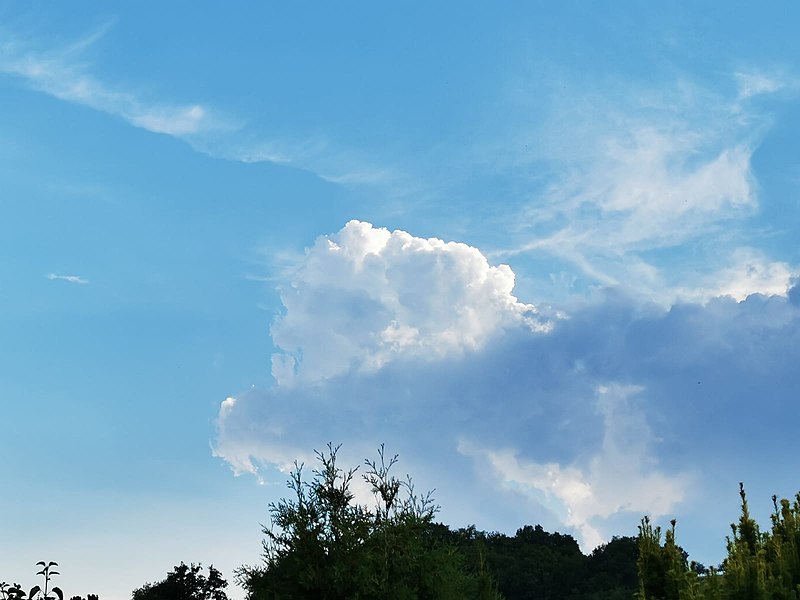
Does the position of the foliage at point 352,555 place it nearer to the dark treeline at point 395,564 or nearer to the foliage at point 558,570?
the dark treeline at point 395,564

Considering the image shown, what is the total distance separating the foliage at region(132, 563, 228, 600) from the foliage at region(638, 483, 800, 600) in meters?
32.1

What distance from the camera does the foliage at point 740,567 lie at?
2159 centimetres

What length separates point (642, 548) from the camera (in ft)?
86.2

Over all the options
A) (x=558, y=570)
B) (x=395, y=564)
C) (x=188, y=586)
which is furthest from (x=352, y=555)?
(x=558, y=570)

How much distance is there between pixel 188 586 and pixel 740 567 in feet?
123

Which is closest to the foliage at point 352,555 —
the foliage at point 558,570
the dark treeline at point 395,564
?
the dark treeline at point 395,564

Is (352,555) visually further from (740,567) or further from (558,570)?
(558,570)

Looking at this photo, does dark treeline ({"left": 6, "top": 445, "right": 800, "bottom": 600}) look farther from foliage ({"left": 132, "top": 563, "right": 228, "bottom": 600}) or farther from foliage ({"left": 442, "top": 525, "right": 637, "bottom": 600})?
foliage ({"left": 442, "top": 525, "right": 637, "bottom": 600})

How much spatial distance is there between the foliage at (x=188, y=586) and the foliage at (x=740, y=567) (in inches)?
1264

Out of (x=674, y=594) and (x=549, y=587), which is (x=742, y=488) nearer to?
(x=674, y=594)

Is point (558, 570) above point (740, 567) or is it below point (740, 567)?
above

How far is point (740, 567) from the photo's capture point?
21.8 meters

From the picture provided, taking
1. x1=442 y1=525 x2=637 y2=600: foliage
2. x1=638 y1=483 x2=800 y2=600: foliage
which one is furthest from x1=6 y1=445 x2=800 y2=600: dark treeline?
x1=442 y1=525 x2=637 y2=600: foliage

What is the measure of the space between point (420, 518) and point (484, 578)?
1144 cm
